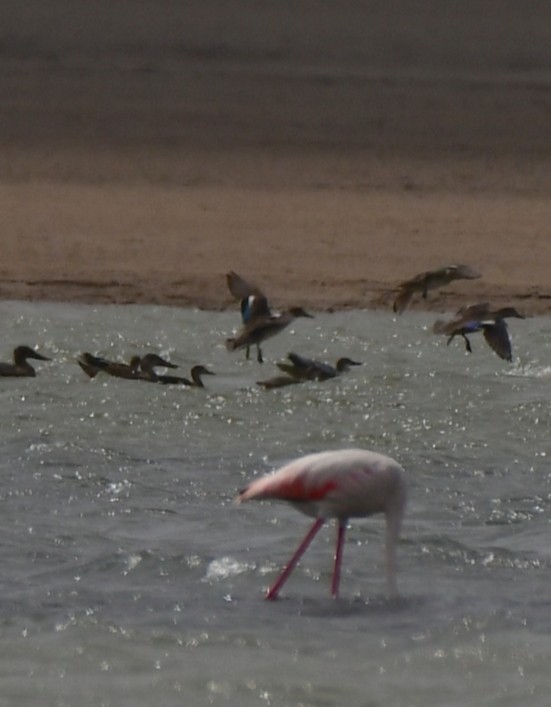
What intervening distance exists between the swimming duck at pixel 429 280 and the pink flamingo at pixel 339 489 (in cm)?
662

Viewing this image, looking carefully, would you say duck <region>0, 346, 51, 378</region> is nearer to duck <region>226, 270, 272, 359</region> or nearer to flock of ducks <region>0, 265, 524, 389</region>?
flock of ducks <region>0, 265, 524, 389</region>

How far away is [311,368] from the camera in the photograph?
35.3ft

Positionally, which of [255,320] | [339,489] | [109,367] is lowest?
[109,367]

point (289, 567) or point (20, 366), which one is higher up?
point (289, 567)

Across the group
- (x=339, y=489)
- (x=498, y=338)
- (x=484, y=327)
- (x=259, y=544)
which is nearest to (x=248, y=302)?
(x=484, y=327)

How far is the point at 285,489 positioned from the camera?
21.5 ft

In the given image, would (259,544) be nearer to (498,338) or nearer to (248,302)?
(498,338)

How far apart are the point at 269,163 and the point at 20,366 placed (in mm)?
10159

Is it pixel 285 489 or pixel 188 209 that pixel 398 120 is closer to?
pixel 188 209

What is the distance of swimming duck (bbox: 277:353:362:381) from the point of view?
422 inches

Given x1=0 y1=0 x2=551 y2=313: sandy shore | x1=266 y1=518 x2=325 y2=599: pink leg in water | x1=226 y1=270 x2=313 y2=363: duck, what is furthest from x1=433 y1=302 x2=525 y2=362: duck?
x1=266 y1=518 x2=325 y2=599: pink leg in water

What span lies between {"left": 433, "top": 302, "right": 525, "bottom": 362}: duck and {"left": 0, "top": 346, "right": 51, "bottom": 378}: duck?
8.05 ft

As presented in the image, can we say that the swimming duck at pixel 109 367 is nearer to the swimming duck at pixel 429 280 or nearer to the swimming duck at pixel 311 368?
the swimming duck at pixel 311 368

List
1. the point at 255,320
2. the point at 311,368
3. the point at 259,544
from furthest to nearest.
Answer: the point at 255,320 → the point at 311,368 → the point at 259,544
